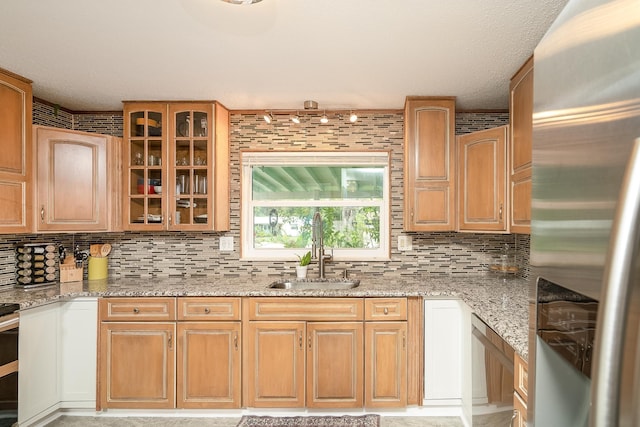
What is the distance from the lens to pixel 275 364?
112 inches

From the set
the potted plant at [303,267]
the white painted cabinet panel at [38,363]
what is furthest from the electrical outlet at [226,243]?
the white painted cabinet panel at [38,363]

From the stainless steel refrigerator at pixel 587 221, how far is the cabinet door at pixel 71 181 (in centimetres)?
320

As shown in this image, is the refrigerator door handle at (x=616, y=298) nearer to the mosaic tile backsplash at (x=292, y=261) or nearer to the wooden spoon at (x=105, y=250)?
the mosaic tile backsplash at (x=292, y=261)

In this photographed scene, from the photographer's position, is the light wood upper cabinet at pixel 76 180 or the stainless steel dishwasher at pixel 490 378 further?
the light wood upper cabinet at pixel 76 180

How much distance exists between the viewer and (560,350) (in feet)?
1.88

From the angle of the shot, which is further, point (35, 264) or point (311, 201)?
point (311, 201)

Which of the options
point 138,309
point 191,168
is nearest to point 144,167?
point 191,168

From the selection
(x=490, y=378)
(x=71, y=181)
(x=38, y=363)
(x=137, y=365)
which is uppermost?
(x=71, y=181)

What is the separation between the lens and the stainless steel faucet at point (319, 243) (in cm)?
336

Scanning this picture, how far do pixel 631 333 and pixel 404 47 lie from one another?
83.5 inches

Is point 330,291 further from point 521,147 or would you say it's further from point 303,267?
point 521,147

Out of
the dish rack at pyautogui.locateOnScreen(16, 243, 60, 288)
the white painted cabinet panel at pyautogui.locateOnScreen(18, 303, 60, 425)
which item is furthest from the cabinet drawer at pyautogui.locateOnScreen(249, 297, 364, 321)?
the dish rack at pyautogui.locateOnScreen(16, 243, 60, 288)

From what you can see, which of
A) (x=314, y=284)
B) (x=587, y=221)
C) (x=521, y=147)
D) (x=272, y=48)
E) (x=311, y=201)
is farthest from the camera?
(x=311, y=201)

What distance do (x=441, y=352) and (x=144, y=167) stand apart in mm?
2659
